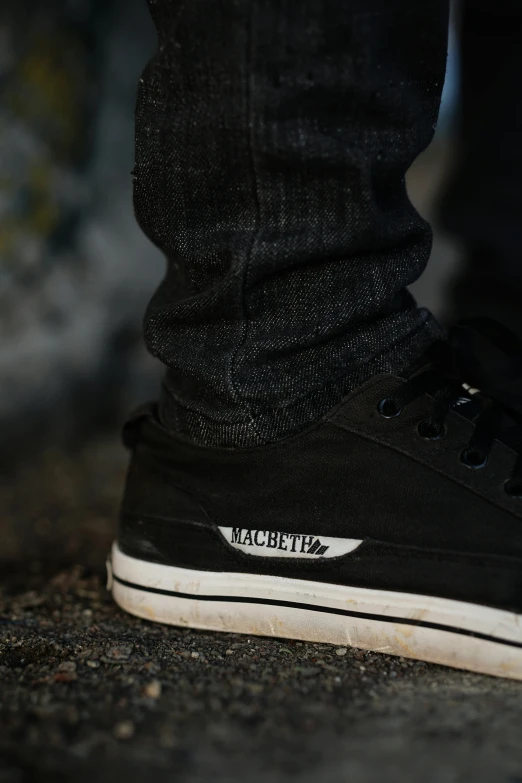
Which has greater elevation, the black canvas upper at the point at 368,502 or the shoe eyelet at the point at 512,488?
the shoe eyelet at the point at 512,488

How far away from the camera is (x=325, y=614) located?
879 mm

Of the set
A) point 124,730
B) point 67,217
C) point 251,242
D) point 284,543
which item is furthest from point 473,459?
point 67,217

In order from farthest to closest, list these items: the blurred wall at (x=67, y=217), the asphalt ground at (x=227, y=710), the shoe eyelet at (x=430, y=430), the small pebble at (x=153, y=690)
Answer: the blurred wall at (x=67, y=217) → the shoe eyelet at (x=430, y=430) → the small pebble at (x=153, y=690) → the asphalt ground at (x=227, y=710)

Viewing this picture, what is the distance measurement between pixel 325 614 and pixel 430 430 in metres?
0.25

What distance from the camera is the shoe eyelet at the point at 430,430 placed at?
0.85m

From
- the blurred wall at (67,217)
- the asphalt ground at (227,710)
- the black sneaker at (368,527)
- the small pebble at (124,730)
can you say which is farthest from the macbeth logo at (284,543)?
the blurred wall at (67,217)

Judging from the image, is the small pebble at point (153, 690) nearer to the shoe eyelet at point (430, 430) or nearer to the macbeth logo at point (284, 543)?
the macbeth logo at point (284, 543)

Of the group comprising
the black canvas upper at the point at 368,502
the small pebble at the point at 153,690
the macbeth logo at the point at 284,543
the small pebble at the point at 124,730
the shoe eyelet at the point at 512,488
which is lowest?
the small pebble at the point at 153,690

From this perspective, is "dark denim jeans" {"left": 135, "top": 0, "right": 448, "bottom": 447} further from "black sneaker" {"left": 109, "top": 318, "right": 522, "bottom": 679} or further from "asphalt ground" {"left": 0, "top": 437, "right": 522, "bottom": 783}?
"asphalt ground" {"left": 0, "top": 437, "right": 522, "bottom": 783}

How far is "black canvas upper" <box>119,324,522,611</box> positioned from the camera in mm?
803

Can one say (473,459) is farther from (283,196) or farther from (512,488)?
(283,196)

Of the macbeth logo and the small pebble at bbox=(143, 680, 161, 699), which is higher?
the macbeth logo

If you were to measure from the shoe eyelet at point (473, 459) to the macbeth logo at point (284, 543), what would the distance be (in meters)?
0.15

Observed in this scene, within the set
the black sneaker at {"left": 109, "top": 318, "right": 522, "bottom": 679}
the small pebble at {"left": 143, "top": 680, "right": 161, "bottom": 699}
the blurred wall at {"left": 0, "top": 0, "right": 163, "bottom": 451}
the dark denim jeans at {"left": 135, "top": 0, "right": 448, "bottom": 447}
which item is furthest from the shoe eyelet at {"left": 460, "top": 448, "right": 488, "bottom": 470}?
the blurred wall at {"left": 0, "top": 0, "right": 163, "bottom": 451}
